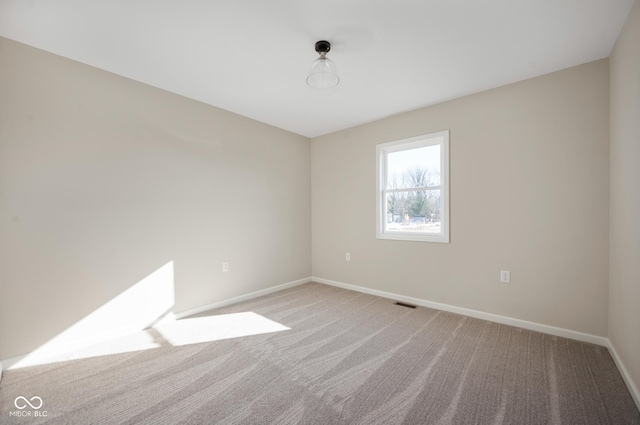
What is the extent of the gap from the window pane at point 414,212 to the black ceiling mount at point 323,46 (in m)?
2.13

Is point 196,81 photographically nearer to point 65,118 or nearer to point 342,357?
point 65,118

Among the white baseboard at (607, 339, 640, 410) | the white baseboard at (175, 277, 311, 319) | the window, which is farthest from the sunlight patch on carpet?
the white baseboard at (607, 339, 640, 410)

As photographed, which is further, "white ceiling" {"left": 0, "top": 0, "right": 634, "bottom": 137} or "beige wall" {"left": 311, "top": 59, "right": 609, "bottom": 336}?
"beige wall" {"left": 311, "top": 59, "right": 609, "bottom": 336}

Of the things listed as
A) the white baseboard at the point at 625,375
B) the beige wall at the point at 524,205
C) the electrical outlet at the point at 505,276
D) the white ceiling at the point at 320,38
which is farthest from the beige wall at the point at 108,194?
the white baseboard at the point at 625,375

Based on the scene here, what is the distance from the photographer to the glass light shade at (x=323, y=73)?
2.11 meters

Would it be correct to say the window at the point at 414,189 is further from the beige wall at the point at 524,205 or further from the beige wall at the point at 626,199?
the beige wall at the point at 626,199

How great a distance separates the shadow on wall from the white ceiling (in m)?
2.07

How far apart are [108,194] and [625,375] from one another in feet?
14.2

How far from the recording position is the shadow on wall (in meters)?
2.17

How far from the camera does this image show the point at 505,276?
9.09ft

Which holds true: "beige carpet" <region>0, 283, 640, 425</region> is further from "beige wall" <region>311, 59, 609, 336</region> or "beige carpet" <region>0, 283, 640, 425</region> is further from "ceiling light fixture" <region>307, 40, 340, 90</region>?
"ceiling light fixture" <region>307, 40, 340, 90</region>

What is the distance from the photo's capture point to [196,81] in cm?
269

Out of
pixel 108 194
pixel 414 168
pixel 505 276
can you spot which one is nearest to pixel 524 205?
pixel 505 276

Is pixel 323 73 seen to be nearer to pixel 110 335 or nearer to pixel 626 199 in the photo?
pixel 626 199
